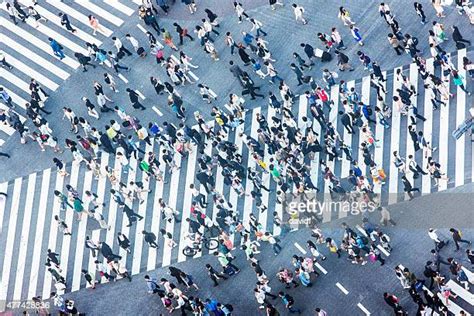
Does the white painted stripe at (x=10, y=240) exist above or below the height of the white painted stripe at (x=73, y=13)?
below

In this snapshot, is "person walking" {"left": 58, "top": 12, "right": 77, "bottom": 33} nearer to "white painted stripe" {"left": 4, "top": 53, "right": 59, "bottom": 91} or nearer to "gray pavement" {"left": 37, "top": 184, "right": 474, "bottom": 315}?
"white painted stripe" {"left": 4, "top": 53, "right": 59, "bottom": 91}

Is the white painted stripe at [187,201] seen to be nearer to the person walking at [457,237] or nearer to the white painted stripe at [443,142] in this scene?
the white painted stripe at [443,142]

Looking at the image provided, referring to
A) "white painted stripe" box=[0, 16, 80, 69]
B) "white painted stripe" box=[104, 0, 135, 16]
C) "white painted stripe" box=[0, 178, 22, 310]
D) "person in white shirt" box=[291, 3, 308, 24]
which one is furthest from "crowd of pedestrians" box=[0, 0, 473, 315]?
"white painted stripe" box=[0, 178, 22, 310]

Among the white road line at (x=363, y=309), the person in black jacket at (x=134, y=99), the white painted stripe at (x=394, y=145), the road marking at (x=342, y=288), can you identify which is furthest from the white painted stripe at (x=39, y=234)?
the white painted stripe at (x=394, y=145)

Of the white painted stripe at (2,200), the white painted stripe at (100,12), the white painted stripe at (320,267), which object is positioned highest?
the white painted stripe at (100,12)

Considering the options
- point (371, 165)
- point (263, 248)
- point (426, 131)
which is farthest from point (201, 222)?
point (426, 131)

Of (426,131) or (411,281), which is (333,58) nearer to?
(426,131)

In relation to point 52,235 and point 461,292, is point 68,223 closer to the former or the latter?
point 52,235
